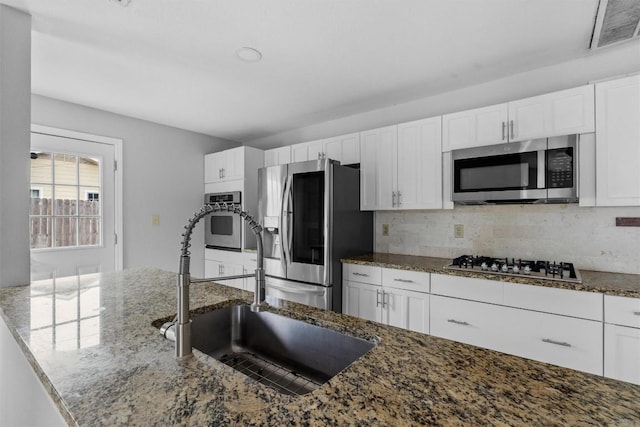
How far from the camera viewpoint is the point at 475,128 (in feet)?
7.88

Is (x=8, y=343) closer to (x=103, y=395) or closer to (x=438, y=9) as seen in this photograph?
(x=103, y=395)

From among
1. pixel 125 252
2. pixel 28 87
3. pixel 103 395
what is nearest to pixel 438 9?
pixel 103 395

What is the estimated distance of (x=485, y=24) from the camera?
1839 millimetres

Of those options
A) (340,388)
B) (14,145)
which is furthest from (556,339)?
(14,145)

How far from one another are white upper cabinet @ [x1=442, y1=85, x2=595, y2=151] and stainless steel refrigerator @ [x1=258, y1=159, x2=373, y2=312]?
98 centimetres

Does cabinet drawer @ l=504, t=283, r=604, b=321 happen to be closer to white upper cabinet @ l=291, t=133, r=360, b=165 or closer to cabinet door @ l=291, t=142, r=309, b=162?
white upper cabinet @ l=291, t=133, r=360, b=165

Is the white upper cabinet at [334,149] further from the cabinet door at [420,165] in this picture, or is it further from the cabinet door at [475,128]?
the cabinet door at [475,128]

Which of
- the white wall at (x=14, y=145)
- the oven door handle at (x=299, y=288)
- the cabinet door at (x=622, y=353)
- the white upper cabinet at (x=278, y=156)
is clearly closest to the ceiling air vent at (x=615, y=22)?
the cabinet door at (x=622, y=353)

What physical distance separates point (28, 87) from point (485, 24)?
8.81 ft

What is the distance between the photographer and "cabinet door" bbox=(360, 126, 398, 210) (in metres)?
2.85

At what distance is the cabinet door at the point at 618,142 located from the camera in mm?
1860

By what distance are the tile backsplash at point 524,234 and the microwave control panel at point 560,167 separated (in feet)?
1.17

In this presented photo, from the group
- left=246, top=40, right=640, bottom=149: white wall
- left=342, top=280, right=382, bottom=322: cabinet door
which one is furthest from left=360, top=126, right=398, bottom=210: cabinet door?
left=342, top=280, right=382, bottom=322: cabinet door

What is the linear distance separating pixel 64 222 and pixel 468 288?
12.0 ft
